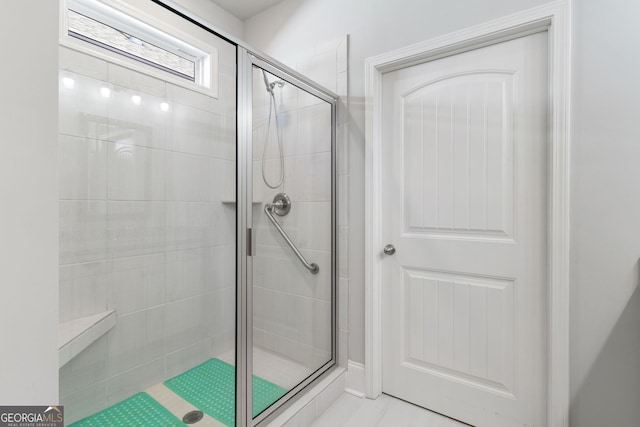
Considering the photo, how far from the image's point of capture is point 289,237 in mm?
1665

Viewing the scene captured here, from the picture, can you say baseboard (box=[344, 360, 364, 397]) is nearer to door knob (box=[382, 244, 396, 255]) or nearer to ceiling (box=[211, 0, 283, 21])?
door knob (box=[382, 244, 396, 255])

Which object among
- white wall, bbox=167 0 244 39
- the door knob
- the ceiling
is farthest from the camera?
the ceiling

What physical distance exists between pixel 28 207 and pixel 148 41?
136 centimetres

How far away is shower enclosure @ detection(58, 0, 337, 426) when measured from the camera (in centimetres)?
124

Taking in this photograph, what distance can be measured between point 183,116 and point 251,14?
4.59 ft

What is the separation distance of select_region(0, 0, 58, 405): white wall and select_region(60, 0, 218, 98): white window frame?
36.9 inches

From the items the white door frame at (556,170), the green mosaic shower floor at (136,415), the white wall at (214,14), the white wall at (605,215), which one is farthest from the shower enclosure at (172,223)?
the white wall at (605,215)

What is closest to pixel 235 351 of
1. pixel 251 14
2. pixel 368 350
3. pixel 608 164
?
pixel 368 350

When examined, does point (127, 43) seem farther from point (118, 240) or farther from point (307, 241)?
point (307, 241)

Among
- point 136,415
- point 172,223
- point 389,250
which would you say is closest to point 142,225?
point 172,223

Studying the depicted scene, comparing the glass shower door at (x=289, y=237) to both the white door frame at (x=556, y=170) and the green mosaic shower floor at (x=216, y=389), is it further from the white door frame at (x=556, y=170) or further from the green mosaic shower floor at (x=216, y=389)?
the white door frame at (x=556, y=170)

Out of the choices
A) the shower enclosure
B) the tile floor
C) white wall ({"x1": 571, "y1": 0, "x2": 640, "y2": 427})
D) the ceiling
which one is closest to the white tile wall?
the shower enclosure

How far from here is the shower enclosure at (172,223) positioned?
1.24 m

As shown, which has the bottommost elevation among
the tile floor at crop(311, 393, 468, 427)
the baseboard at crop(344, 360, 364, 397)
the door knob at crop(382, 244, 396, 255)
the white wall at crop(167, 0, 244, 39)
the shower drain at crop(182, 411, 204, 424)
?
the tile floor at crop(311, 393, 468, 427)
